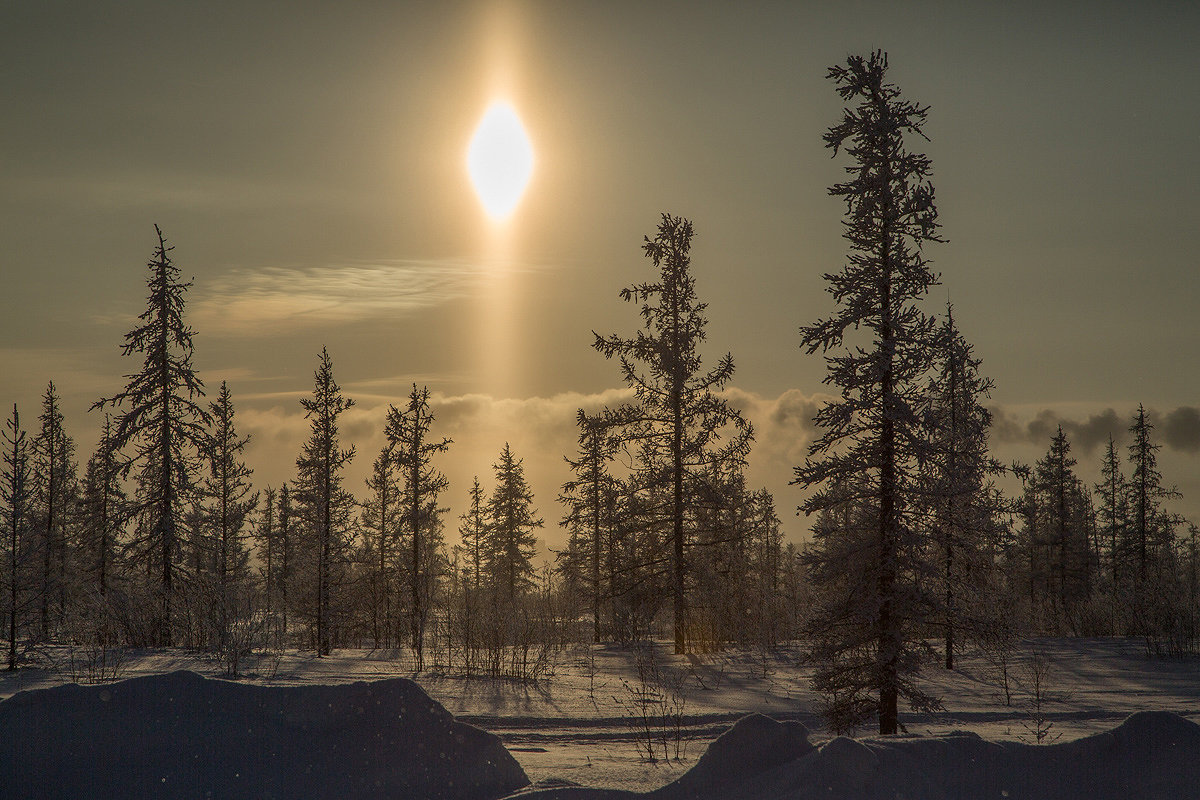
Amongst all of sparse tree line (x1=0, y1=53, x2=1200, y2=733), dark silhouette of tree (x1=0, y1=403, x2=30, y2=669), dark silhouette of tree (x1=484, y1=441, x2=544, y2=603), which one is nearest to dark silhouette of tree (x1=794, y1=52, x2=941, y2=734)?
sparse tree line (x1=0, y1=53, x2=1200, y2=733)

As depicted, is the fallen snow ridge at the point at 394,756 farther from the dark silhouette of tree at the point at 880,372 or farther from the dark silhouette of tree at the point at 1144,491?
the dark silhouette of tree at the point at 1144,491

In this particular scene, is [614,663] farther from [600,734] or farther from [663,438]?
[600,734]

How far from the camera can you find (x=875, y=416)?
593 inches

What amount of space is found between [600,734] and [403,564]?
111ft

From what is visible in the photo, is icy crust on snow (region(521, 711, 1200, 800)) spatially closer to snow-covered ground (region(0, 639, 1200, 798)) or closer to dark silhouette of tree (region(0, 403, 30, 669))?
snow-covered ground (region(0, 639, 1200, 798))

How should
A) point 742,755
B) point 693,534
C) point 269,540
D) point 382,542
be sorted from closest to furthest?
point 742,755 < point 693,534 < point 382,542 < point 269,540

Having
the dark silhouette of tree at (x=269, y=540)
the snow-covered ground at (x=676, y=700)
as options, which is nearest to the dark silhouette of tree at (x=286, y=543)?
the dark silhouette of tree at (x=269, y=540)

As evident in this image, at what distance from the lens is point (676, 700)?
17.5 metres

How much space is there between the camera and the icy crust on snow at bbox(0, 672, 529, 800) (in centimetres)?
763

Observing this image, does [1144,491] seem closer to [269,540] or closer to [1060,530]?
[1060,530]

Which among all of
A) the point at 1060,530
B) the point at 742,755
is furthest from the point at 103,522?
the point at 1060,530

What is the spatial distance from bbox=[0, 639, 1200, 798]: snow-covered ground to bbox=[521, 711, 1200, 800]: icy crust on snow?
66 millimetres

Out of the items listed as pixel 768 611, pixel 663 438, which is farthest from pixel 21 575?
pixel 768 611

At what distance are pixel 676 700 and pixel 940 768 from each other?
10.2 metres
